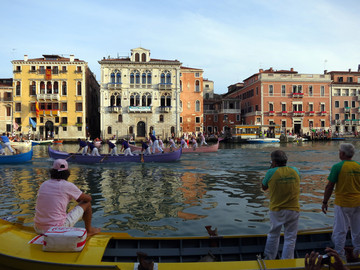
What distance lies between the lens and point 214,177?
42.1 ft

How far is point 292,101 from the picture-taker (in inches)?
1905

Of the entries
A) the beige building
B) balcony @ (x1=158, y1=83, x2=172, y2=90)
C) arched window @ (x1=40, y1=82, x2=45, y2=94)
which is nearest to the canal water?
the beige building

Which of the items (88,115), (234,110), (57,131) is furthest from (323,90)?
(57,131)

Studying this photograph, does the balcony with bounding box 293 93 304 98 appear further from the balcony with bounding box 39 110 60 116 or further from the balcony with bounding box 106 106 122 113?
the balcony with bounding box 39 110 60 116

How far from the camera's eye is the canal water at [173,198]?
665 centimetres

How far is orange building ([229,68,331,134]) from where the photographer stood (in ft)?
157

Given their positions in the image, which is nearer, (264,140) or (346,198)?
(346,198)

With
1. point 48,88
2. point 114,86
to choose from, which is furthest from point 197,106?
point 48,88

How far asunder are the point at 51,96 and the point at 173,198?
3794 centimetres

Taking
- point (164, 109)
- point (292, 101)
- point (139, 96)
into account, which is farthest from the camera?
point (292, 101)

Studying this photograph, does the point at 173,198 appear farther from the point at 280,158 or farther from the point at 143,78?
the point at 143,78

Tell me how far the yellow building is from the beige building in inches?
144

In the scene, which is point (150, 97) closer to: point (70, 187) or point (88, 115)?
point (88, 115)

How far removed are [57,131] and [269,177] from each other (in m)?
43.3
